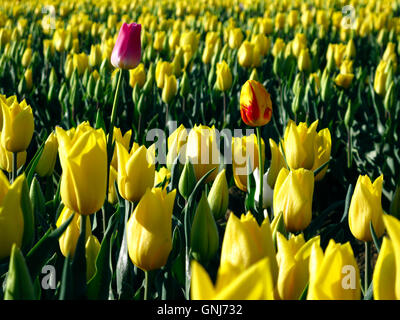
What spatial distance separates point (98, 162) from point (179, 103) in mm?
2576

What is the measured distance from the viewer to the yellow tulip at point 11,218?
2.86 feet

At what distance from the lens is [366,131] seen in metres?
3.53

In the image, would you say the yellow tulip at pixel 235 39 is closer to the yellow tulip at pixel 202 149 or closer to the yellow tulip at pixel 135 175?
the yellow tulip at pixel 202 149

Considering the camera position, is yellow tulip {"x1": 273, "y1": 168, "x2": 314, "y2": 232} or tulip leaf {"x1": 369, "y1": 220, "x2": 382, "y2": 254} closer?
tulip leaf {"x1": 369, "y1": 220, "x2": 382, "y2": 254}

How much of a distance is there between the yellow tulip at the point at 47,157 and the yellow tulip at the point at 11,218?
663 millimetres

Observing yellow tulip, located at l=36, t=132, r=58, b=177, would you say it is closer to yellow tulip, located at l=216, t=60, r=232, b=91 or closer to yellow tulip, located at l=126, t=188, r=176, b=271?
yellow tulip, located at l=126, t=188, r=176, b=271

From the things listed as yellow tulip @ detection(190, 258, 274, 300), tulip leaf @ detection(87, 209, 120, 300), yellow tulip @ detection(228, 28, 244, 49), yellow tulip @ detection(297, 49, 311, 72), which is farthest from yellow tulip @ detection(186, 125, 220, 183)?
yellow tulip @ detection(228, 28, 244, 49)

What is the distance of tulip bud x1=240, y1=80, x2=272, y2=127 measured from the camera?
1.54 m

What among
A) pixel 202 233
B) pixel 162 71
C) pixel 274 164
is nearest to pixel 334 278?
pixel 202 233

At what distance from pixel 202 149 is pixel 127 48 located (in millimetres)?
437

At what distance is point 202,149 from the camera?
1444 mm

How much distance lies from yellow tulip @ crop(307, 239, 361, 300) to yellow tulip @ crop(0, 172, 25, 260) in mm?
488

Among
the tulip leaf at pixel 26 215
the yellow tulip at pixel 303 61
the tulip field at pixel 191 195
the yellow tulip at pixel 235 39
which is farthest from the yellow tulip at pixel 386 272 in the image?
the yellow tulip at pixel 235 39

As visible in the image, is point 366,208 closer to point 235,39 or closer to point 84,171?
point 84,171
